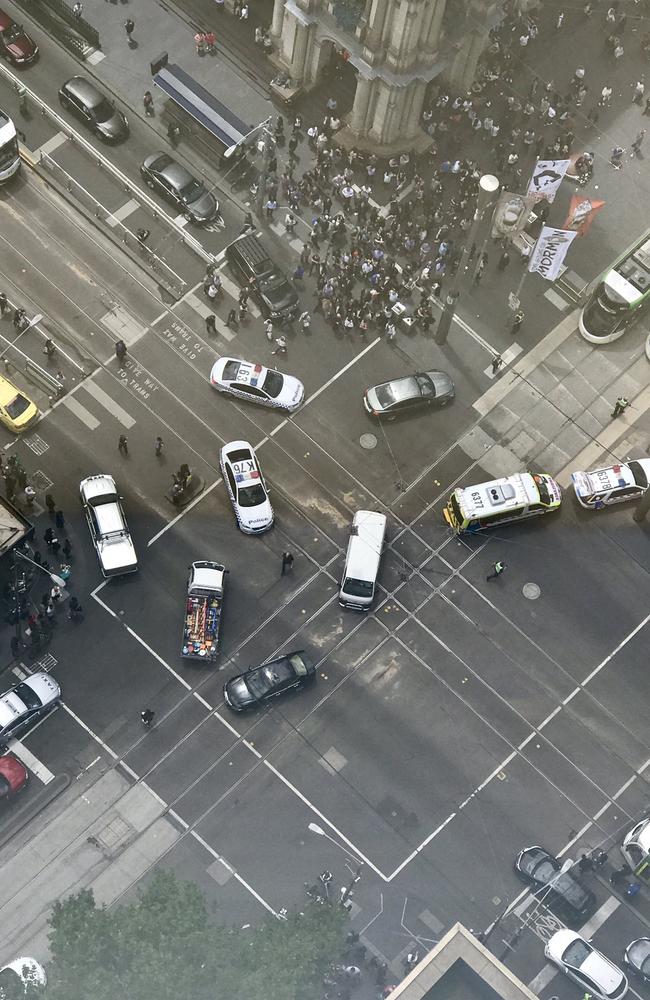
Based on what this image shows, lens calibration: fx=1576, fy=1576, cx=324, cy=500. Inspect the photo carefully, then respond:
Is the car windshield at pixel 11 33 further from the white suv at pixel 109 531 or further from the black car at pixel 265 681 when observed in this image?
the black car at pixel 265 681

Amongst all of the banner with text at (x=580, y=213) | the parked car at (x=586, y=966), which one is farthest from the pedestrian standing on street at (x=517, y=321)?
the parked car at (x=586, y=966)

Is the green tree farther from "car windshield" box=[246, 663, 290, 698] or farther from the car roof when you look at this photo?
the car roof

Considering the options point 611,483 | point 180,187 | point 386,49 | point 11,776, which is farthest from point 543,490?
point 11,776

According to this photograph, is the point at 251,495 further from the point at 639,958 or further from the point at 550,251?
the point at 639,958

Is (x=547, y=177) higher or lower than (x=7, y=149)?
higher

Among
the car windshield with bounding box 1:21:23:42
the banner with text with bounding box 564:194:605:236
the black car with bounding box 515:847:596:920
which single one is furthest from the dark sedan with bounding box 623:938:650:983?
the car windshield with bounding box 1:21:23:42

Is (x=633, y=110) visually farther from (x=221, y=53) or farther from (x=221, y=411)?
(x=221, y=411)
